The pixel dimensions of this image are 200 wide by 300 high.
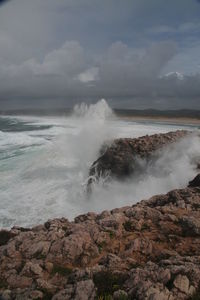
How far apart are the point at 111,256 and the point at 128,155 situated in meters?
9.95

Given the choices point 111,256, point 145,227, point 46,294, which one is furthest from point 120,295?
point 145,227

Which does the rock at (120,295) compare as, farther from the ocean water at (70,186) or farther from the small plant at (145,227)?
the ocean water at (70,186)

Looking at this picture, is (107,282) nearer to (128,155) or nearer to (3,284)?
(3,284)

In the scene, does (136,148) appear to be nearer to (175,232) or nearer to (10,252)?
(175,232)

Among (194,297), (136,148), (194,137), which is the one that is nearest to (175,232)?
(194,297)

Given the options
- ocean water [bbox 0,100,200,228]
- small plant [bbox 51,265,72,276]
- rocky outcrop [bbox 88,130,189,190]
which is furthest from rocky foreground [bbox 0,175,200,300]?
rocky outcrop [bbox 88,130,189,190]

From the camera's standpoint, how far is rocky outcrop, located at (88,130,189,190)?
604 inches

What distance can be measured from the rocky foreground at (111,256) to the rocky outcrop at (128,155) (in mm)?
6467

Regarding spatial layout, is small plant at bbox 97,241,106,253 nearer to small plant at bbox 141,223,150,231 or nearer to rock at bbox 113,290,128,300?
small plant at bbox 141,223,150,231

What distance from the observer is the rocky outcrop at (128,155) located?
15.3 m

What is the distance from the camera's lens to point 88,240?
6789 millimetres

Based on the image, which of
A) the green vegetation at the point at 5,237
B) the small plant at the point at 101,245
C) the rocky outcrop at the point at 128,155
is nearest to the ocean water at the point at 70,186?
the rocky outcrop at the point at 128,155

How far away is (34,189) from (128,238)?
30.6ft

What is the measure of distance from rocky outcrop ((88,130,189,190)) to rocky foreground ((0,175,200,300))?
6.47m
